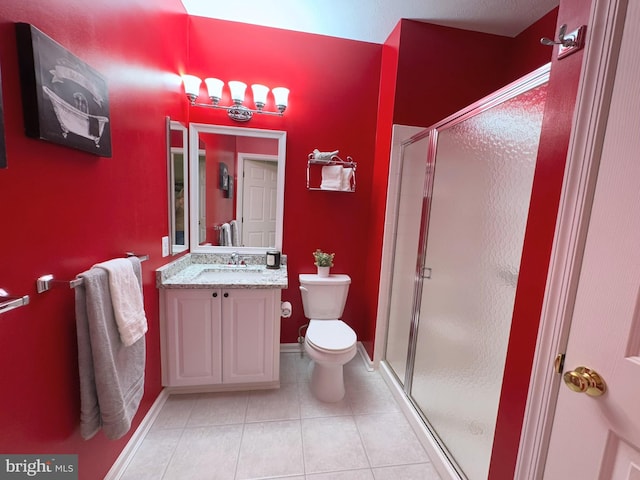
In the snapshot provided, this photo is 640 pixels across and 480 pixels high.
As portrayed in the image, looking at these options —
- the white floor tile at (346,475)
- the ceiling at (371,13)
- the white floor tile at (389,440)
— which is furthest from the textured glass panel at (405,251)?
the ceiling at (371,13)

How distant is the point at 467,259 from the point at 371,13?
1.70 meters

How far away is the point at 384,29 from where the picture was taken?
1.87m

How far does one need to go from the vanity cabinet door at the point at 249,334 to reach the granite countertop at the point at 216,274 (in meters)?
0.06

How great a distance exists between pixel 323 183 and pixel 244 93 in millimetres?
873

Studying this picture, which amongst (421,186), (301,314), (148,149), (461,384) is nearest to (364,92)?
(421,186)

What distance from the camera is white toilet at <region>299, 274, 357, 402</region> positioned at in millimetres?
1650

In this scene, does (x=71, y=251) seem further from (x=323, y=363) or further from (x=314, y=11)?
(x=314, y=11)

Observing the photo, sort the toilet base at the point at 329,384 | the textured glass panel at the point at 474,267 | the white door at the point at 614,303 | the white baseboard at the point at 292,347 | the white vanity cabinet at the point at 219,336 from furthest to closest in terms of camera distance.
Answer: the white baseboard at the point at 292,347, the toilet base at the point at 329,384, the white vanity cabinet at the point at 219,336, the textured glass panel at the point at 474,267, the white door at the point at 614,303

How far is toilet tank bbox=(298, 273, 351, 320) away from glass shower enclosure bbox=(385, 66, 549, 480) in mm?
504

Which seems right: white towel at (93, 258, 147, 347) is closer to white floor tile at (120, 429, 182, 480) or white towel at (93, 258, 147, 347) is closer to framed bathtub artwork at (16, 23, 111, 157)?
framed bathtub artwork at (16, 23, 111, 157)

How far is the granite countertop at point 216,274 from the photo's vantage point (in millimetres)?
A: 1579

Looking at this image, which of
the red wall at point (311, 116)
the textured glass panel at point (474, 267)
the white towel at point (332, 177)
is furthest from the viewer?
the white towel at point (332, 177)

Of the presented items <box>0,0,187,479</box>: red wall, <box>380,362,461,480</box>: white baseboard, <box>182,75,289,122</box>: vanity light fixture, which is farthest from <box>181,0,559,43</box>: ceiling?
<box>380,362,461,480</box>: white baseboard

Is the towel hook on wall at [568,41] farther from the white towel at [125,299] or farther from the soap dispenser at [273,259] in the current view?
the soap dispenser at [273,259]
